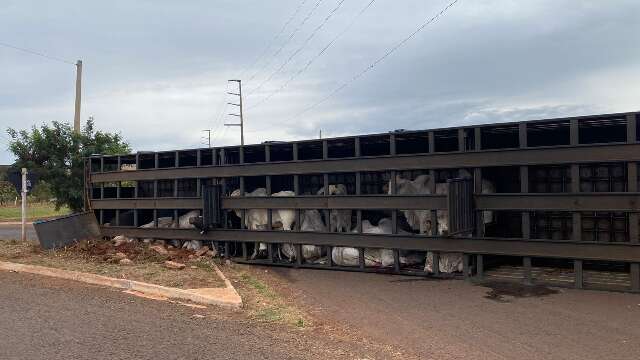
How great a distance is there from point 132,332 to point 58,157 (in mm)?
11831

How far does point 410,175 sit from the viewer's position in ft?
34.7

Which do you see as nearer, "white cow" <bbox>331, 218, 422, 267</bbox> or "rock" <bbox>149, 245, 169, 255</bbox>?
"white cow" <bbox>331, 218, 422, 267</bbox>

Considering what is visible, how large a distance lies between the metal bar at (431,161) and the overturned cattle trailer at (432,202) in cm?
2

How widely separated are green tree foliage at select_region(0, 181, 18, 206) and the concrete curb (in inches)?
1372

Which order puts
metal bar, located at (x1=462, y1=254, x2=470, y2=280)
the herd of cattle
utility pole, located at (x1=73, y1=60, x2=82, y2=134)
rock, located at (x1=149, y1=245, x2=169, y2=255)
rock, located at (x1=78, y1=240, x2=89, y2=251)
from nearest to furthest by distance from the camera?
metal bar, located at (x1=462, y1=254, x2=470, y2=280), the herd of cattle, rock, located at (x1=149, y1=245, x2=169, y2=255), rock, located at (x1=78, y1=240, x2=89, y2=251), utility pole, located at (x1=73, y1=60, x2=82, y2=134)

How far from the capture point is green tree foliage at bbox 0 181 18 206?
40.9 metres

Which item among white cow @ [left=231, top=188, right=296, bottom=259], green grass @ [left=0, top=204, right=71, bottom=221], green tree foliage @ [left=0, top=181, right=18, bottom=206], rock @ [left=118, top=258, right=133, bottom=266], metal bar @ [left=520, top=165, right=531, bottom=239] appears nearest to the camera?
metal bar @ [left=520, top=165, right=531, bottom=239]

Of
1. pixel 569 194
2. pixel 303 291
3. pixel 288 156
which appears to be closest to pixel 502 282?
pixel 569 194

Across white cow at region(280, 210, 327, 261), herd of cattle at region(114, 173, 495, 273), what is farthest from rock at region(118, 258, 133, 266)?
white cow at region(280, 210, 327, 261)

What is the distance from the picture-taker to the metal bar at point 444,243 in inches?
319

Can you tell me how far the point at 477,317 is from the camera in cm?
691

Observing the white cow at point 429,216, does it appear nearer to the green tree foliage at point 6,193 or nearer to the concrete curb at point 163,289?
the concrete curb at point 163,289

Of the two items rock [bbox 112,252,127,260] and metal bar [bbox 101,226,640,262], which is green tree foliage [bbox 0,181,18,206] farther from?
metal bar [bbox 101,226,640,262]

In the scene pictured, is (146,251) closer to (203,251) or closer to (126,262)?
(126,262)
